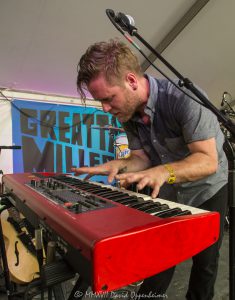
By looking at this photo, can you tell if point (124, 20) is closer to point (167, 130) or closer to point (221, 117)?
point (221, 117)

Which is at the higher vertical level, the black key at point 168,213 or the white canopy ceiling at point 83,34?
the white canopy ceiling at point 83,34

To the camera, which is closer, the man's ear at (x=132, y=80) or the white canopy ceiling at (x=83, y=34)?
the man's ear at (x=132, y=80)

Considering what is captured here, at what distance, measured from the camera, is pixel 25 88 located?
2906 mm

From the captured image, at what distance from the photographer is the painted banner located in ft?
9.59

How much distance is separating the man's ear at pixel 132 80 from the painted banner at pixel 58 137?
2013 millimetres

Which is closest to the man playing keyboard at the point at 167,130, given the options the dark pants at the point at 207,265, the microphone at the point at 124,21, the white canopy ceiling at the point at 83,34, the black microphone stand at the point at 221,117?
the dark pants at the point at 207,265

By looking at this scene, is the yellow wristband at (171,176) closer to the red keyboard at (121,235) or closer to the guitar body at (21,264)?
the red keyboard at (121,235)

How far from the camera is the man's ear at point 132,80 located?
1.10 m

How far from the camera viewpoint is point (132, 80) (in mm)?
1112

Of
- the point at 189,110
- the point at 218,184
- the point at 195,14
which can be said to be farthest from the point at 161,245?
the point at 195,14

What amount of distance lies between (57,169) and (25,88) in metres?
1.00

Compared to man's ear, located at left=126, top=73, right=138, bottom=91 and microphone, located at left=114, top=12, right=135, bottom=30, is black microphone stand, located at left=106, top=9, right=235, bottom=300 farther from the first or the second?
man's ear, located at left=126, top=73, right=138, bottom=91

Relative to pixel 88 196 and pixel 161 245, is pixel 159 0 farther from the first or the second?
pixel 161 245

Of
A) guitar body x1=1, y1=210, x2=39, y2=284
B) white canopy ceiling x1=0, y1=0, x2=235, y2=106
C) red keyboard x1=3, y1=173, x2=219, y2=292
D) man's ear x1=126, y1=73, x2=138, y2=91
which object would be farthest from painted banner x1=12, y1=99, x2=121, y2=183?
red keyboard x1=3, y1=173, x2=219, y2=292
